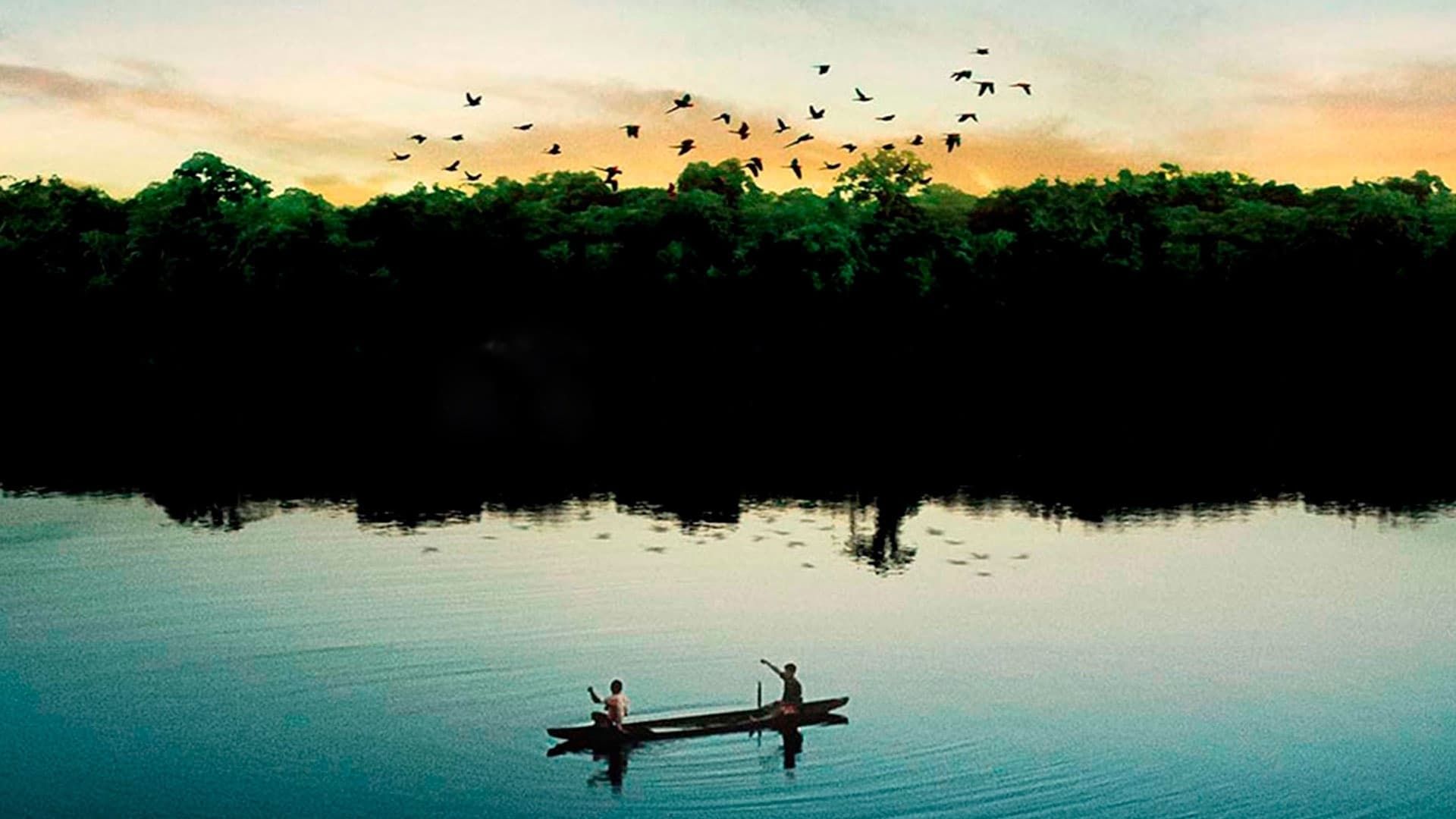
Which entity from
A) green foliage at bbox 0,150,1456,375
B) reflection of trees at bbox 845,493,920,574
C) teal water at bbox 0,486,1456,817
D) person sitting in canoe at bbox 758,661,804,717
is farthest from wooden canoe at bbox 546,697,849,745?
green foliage at bbox 0,150,1456,375

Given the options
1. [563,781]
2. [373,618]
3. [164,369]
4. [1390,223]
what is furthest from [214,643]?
[1390,223]

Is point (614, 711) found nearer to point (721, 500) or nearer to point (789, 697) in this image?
point (789, 697)

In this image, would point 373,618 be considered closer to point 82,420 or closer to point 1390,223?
point 82,420

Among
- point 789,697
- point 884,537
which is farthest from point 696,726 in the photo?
point 884,537

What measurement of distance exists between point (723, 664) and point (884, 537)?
15.3m

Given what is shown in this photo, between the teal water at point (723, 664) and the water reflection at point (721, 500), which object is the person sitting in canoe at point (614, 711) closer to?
the teal water at point (723, 664)

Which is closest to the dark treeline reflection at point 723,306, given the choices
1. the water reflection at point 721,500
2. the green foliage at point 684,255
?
the green foliage at point 684,255

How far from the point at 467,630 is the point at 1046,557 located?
1536cm

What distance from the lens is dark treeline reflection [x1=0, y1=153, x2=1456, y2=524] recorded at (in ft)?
275

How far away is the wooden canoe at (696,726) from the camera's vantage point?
89.4ft

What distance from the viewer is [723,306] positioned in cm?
9481

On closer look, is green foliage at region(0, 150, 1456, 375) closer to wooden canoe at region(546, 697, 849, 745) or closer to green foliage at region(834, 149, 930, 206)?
green foliage at region(834, 149, 930, 206)

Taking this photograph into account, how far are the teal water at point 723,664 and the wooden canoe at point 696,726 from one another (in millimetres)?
240

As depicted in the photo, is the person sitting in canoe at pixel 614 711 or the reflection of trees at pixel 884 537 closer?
the person sitting in canoe at pixel 614 711
